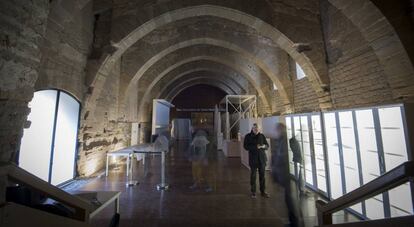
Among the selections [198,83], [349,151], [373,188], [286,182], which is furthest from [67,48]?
[198,83]

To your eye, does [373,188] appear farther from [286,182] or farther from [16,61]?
[16,61]

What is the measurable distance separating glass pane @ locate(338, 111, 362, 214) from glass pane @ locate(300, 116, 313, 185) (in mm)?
1093

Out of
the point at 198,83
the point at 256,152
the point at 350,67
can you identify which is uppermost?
the point at 198,83

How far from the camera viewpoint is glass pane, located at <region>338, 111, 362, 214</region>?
3.43 metres

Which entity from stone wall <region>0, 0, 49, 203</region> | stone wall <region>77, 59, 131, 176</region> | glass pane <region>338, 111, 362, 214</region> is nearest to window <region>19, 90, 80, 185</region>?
stone wall <region>77, 59, 131, 176</region>

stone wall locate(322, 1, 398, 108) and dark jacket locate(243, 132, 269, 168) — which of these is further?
dark jacket locate(243, 132, 269, 168)

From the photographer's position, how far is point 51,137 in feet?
13.1

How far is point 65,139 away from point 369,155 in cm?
652

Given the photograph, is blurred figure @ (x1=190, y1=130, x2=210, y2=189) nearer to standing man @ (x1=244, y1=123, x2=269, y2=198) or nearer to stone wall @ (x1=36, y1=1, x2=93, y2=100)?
standing man @ (x1=244, y1=123, x2=269, y2=198)

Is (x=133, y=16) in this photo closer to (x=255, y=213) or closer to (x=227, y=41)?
(x=227, y=41)

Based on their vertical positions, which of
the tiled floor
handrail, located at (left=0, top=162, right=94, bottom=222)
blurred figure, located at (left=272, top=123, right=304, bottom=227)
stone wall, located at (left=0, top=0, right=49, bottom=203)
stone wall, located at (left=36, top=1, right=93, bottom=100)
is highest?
stone wall, located at (left=36, top=1, right=93, bottom=100)

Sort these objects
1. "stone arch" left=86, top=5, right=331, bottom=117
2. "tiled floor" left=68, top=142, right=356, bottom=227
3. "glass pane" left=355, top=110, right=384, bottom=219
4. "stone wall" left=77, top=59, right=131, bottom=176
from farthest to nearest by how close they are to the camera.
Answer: "stone wall" left=77, top=59, right=131, bottom=176, "stone arch" left=86, top=5, right=331, bottom=117, "glass pane" left=355, top=110, right=384, bottom=219, "tiled floor" left=68, top=142, right=356, bottom=227

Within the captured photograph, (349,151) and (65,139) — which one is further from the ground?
(65,139)

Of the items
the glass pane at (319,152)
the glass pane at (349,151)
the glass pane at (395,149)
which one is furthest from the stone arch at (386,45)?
the glass pane at (319,152)
